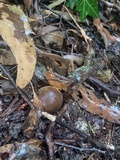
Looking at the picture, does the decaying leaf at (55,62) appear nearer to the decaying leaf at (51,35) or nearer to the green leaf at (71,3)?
the decaying leaf at (51,35)

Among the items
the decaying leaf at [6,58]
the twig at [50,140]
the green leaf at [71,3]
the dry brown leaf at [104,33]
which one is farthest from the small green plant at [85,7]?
the twig at [50,140]

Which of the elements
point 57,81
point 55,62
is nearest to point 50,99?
point 57,81

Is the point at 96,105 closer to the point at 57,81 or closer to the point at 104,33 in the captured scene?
the point at 57,81

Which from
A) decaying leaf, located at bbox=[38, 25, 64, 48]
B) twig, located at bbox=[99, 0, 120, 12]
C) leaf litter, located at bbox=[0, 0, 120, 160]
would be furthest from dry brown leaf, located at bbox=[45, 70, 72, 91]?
→ twig, located at bbox=[99, 0, 120, 12]

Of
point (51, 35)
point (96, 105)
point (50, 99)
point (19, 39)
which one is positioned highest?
point (19, 39)

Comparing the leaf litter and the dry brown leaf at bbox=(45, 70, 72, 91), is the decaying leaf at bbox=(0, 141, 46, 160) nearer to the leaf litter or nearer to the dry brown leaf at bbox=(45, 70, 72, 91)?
the leaf litter

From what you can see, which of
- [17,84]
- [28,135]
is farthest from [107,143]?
[17,84]
